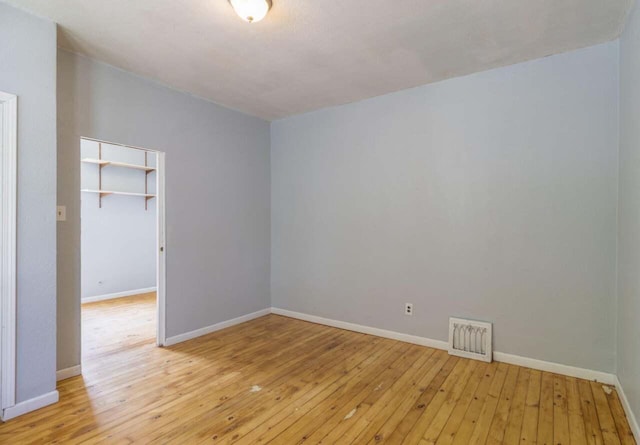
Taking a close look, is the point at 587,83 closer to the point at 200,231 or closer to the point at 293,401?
the point at 293,401

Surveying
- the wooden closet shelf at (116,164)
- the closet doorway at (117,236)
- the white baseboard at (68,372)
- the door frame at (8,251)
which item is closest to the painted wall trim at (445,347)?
the closet doorway at (117,236)

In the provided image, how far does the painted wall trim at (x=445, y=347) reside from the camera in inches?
103

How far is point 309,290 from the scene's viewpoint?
4.28 m

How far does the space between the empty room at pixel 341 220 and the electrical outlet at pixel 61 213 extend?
0.03ft

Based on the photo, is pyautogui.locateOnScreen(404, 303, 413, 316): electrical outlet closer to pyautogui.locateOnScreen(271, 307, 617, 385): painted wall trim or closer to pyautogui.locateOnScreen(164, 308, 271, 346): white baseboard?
pyautogui.locateOnScreen(271, 307, 617, 385): painted wall trim

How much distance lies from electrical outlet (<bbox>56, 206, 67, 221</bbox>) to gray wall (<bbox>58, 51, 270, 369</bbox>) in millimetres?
37

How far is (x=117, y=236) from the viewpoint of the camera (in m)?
5.65

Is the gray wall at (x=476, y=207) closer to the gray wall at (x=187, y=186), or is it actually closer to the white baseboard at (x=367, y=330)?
the white baseboard at (x=367, y=330)

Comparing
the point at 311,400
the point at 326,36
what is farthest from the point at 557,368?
the point at 326,36

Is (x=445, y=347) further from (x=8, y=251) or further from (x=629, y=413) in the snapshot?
(x=8, y=251)

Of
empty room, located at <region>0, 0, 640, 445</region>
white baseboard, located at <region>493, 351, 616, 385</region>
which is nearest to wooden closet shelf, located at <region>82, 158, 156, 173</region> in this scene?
empty room, located at <region>0, 0, 640, 445</region>

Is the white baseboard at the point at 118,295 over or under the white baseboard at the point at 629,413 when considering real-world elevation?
under

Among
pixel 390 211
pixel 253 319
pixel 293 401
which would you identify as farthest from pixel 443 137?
pixel 253 319

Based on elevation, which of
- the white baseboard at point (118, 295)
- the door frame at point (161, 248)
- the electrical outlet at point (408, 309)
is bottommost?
the white baseboard at point (118, 295)
